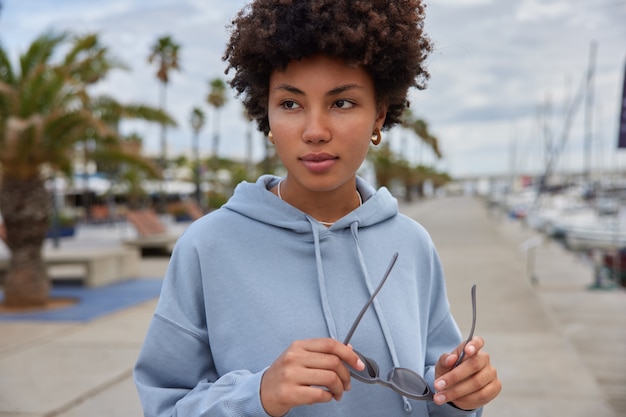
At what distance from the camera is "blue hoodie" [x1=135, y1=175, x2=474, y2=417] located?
51.6 inches

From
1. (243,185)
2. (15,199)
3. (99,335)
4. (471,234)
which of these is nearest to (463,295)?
(99,335)

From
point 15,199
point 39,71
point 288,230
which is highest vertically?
point 39,71

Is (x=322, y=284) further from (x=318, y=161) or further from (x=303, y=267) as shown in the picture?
(x=318, y=161)

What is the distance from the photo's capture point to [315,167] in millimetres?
1327

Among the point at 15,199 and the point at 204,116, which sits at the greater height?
the point at 204,116

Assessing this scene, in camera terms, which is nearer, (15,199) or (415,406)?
(415,406)

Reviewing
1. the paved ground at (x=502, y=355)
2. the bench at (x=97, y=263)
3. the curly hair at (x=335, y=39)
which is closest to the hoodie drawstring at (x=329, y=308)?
the curly hair at (x=335, y=39)

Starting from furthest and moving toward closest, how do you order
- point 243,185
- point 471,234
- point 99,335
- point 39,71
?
point 471,234 < point 39,71 < point 99,335 < point 243,185

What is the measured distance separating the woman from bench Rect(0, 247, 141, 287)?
934 centimetres

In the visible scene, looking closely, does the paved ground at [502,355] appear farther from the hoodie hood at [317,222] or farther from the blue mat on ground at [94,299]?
the hoodie hood at [317,222]

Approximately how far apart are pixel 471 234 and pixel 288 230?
2101 cm

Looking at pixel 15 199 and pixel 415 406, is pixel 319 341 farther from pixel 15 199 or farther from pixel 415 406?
pixel 15 199

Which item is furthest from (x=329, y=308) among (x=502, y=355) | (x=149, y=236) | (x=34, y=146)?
(x=149, y=236)

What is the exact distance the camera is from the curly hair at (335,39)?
129 centimetres
